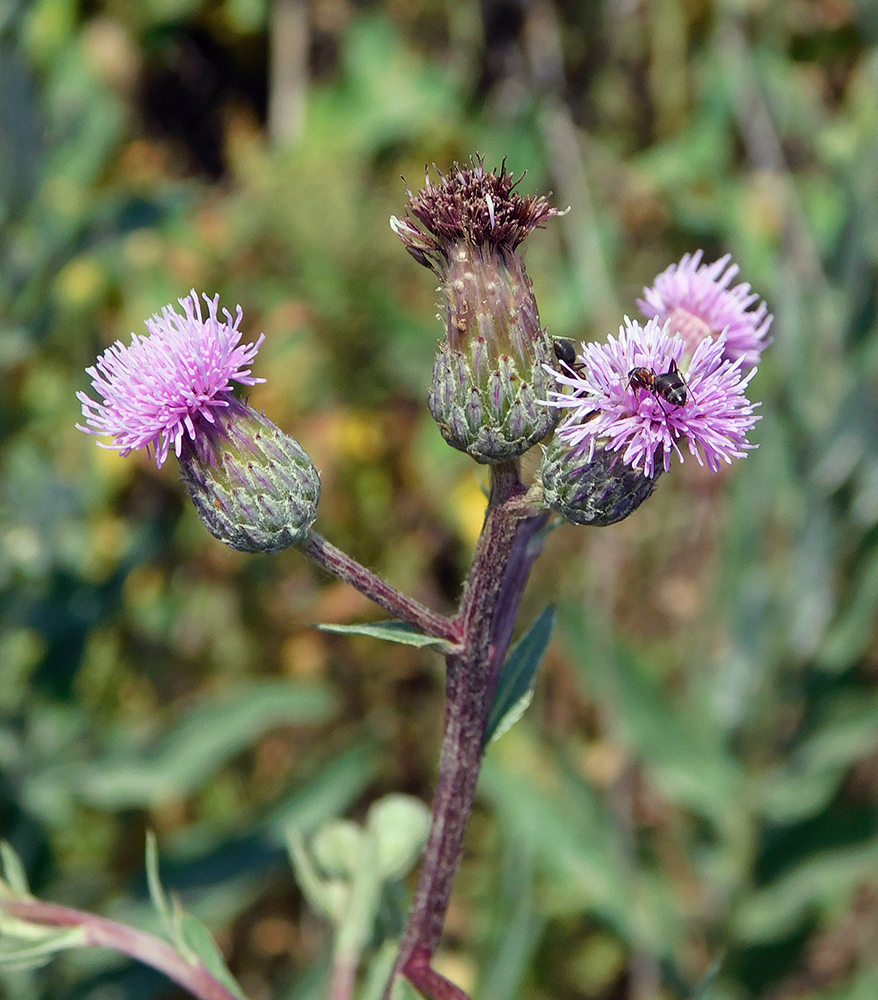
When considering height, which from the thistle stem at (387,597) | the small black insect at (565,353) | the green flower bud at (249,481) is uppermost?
the small black insect at (565,353)

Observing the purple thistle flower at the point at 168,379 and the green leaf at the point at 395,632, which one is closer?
the green leaf at the point at 395,632

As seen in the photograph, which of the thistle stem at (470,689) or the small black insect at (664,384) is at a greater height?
the small black insect at (664,384)

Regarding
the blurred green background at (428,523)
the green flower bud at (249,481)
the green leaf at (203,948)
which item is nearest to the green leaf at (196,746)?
the blurred green background at (428,523)

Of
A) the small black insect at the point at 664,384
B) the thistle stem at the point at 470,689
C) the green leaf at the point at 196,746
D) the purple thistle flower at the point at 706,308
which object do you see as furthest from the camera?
the green leaf at the point at 196,746

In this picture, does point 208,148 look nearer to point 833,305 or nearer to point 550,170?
point 550,170

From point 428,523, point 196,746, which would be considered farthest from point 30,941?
point 428,523

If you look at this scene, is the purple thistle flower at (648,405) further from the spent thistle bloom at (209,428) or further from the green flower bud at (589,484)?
the spent thistle bloom at (209,428)

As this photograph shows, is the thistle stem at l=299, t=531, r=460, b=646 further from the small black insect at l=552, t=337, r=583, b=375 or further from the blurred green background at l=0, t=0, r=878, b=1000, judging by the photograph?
the blurred green background at l=0, t=0, r=878, b=1000
